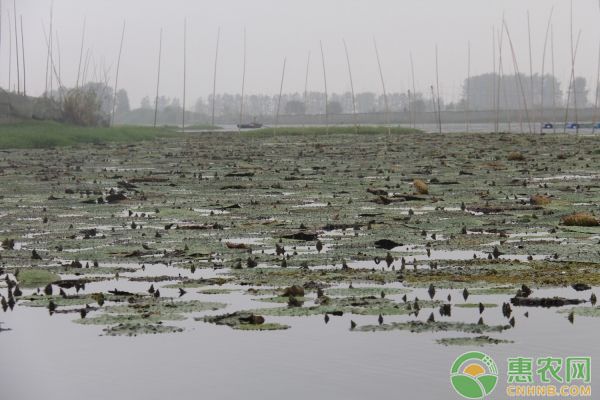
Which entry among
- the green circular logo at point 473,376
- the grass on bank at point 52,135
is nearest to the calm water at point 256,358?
the green circular logo at point 473,376

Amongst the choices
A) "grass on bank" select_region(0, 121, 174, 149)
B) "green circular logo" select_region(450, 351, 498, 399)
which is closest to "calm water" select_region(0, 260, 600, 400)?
"green circular logo" select_region(450, 351, 498, 399)

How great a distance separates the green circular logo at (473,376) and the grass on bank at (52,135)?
32413mm

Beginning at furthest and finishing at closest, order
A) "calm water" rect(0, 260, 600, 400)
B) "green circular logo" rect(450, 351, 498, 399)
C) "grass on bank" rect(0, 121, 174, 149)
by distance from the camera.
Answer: "grass on bank" rect(0, 121, 174, 149), "calm water" rect(0, 260, 600, 400), "green circular logo" rect(450, 351, 498, 399)

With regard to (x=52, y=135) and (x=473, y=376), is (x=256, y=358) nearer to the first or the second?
(x=473, y=376)

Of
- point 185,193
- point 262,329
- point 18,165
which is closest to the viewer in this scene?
point 262,329

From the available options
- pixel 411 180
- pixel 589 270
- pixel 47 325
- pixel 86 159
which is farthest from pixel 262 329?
pixel 86 159

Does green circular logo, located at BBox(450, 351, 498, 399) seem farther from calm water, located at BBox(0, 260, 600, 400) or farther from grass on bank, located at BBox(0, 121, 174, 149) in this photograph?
grass on bank, located at BBox(0, 121, 174, 149)

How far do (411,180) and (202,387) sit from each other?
14.3m

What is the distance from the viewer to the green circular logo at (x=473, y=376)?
16.9 feet

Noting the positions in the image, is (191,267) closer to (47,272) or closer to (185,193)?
(47,272)

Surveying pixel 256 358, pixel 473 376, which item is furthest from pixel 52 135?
pixel 473 376

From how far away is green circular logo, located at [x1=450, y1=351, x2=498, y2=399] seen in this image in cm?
516

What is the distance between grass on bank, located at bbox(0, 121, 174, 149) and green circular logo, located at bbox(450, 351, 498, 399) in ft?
106

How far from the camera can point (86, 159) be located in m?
28.8
